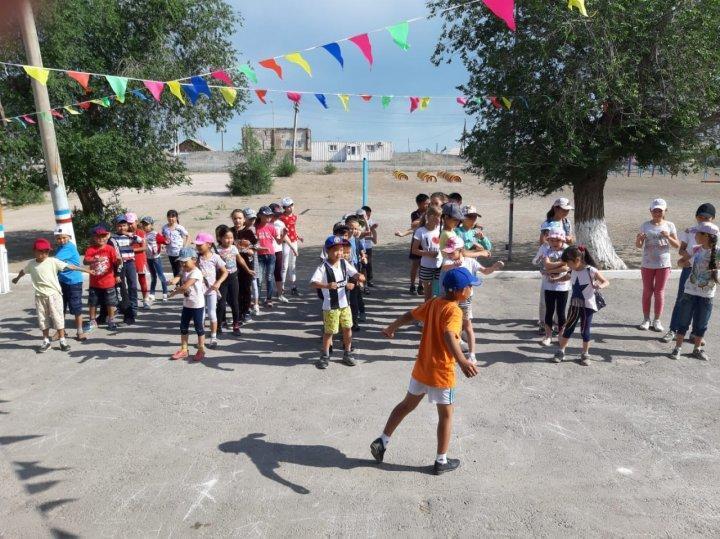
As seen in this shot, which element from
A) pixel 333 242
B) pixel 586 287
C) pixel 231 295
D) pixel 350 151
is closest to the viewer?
pixel 586 287

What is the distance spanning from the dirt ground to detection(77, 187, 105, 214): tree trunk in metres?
2.08

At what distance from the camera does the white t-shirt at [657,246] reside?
6.98 metres

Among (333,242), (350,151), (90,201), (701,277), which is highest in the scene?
(350,151)

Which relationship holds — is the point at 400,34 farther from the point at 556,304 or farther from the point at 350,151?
the point at 350,151

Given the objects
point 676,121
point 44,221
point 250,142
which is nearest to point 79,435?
point 676,121

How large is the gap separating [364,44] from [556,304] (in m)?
4.04

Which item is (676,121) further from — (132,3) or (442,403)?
(132,3)

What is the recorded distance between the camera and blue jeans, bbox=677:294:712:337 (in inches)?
243

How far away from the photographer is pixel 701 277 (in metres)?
6.12

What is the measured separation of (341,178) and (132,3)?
2580 cm

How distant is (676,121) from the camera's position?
9.43 meters

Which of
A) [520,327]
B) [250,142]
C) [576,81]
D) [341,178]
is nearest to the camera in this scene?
[520,327]

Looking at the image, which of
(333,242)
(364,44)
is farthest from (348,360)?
(364,44)

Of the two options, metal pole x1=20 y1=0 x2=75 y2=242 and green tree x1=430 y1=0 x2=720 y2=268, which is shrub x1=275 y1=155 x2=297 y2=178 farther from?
metal pole x1=20 y1=0 x2=75 y2=242
